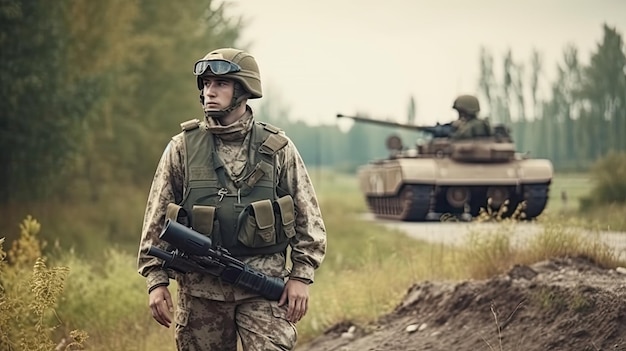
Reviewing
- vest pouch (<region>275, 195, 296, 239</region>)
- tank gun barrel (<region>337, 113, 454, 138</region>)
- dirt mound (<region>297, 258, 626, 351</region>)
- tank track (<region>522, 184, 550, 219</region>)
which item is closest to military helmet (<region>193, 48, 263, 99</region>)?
vest pouch (<region>275, 195, 296, 239</region>)

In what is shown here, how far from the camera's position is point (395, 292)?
9.34 meters

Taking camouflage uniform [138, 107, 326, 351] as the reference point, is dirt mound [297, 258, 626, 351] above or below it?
below

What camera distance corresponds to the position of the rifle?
15.5ft

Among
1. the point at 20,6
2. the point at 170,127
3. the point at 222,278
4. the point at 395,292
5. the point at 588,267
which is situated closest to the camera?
the point at 222,278

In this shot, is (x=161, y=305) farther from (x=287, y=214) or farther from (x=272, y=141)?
(x=272, y=141)

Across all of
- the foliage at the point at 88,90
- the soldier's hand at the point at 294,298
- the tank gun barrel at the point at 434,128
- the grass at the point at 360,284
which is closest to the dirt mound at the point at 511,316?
the grass at the point at 360,284

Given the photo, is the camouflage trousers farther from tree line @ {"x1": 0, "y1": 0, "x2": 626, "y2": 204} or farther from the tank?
the tank

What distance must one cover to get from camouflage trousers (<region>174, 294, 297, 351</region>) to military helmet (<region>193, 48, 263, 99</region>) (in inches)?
37.9

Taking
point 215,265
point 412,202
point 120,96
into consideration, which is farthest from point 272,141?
point 120,96

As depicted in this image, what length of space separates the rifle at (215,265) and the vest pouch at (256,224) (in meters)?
0.11

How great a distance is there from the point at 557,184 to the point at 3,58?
9398mm

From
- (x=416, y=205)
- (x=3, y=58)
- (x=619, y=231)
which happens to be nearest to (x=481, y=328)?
(x=619, y=231)

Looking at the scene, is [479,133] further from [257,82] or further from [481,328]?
[257,82]

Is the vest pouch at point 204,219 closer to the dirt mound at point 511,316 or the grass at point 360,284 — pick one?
the dirt mound at point 511,316
